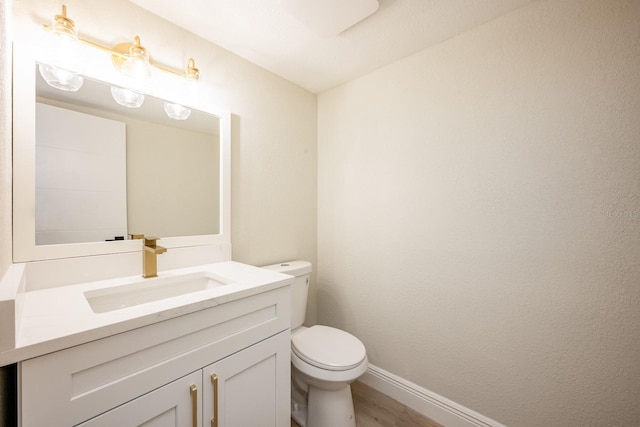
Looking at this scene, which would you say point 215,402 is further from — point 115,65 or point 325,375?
point 115,65

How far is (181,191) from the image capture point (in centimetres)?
132

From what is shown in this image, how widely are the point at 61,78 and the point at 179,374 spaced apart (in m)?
1.19

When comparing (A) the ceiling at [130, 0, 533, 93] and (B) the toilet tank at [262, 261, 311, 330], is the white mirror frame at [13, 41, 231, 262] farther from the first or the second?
(B) the toilet tank at [262, 261, 311, 330]

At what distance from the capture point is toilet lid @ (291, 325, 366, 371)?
1243mm

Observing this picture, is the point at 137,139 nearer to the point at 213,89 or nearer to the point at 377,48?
the point at 213,89

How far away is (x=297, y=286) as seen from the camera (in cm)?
164

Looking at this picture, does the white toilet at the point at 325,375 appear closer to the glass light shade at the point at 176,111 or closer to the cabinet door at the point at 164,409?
the cabinet door at the point at 164,409

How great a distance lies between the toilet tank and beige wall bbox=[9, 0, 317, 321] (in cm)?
15

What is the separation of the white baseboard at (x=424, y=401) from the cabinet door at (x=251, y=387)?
0.80m

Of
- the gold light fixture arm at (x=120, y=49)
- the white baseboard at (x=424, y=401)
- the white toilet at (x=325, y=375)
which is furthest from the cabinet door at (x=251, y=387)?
the gold light fixture arm at (x=120, y=49)

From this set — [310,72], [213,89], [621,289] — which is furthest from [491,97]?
[213,89]

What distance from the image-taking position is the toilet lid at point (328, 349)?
4.08 feet

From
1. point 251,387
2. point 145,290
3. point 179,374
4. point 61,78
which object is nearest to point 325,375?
point 251,387

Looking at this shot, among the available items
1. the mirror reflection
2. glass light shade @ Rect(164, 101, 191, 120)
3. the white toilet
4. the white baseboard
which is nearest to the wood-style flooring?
the white baseboard
